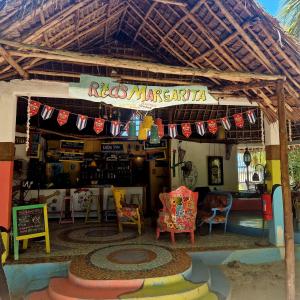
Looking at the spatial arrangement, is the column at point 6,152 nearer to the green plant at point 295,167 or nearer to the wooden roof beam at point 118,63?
the wooden roof beam at point 118,63

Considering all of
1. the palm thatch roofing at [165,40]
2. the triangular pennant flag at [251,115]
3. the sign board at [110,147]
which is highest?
the palm thatch roofing at [165,40]

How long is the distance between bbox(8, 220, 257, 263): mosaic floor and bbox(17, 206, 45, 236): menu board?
43 cm

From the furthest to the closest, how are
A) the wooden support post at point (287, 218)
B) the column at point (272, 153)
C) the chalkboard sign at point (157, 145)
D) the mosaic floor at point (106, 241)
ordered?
1. the chalkboard sign at point (157, 145)
2. the column at point (272, 153)
3. the mosaic floor at point (106, 241)
4. the wooden support post at point (287, 218)

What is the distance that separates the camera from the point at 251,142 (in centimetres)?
1173

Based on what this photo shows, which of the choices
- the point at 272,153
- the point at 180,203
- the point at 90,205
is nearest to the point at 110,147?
the point at 90,205

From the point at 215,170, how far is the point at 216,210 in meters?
4.45

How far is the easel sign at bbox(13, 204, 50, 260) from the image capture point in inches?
189

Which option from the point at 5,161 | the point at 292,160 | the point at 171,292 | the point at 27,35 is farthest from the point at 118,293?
the point at 292,160

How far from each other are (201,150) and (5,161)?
719 centimetres

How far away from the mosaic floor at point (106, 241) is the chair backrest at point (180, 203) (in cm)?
57

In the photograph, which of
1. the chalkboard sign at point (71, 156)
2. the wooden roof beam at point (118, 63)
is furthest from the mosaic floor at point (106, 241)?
the wooden roof beam at point (118, 63)

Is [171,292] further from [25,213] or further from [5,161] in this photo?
[5,161]

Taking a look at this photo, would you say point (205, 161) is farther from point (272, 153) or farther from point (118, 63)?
point (118, 63)

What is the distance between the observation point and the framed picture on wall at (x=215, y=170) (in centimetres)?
1089
